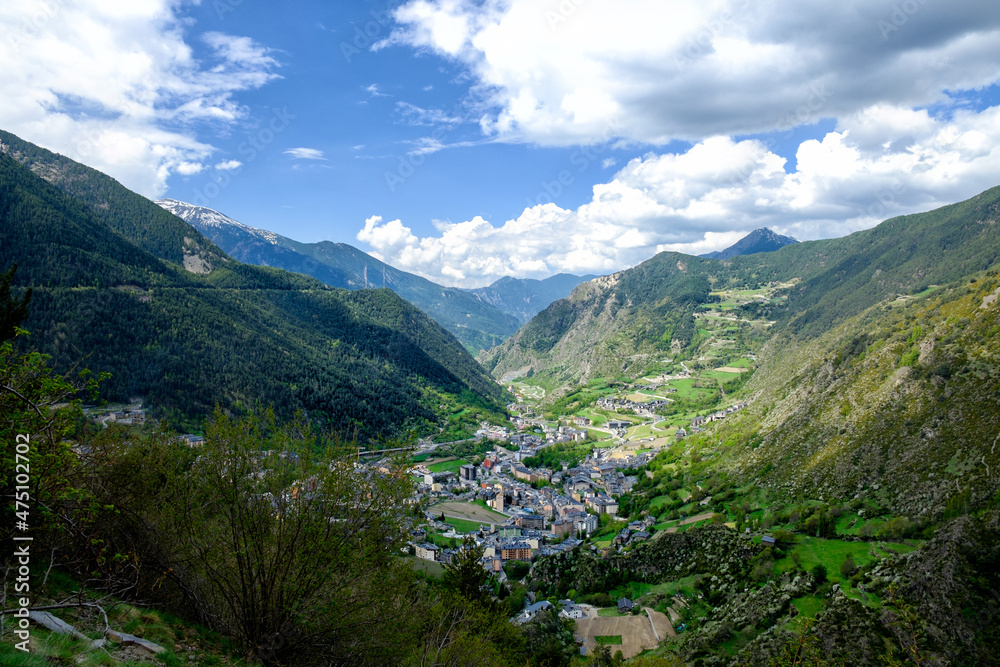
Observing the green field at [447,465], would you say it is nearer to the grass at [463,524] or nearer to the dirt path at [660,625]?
the grass at [463,524]

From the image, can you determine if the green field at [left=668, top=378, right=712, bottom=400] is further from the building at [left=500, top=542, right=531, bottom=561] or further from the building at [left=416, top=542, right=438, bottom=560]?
the building at [left=416, top=542, right=438, bottom=560]

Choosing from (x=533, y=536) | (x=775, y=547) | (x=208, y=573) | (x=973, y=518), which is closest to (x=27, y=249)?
(x=533, y=536)

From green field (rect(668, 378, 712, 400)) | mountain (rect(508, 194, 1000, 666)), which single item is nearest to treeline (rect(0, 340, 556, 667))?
mountain (rect(508, 194, 1000, 666))

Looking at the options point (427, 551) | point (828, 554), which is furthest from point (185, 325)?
point (828, 554)

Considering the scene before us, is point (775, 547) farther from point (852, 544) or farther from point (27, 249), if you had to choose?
point (27, 249)

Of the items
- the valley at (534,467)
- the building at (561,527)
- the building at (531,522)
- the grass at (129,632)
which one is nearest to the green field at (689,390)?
the valley at (534,467)
